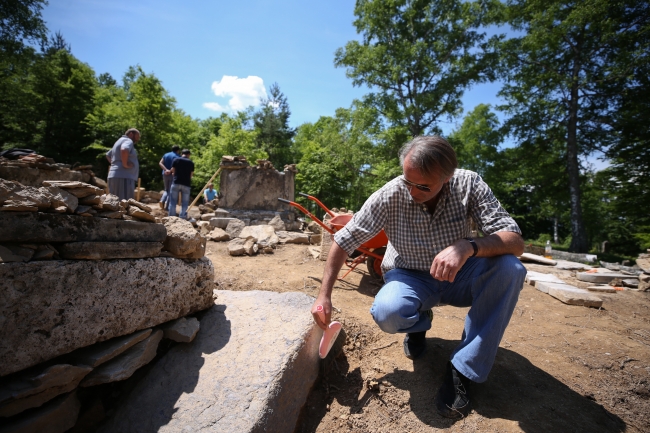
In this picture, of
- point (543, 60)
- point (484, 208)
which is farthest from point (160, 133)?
point (484, 208)

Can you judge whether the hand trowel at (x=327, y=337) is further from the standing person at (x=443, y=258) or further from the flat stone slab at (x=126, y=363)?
the flat stone slab at (x=126, y=363)

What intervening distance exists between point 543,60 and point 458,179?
591 inches

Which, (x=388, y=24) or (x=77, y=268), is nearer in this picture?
(x=77, y=268)

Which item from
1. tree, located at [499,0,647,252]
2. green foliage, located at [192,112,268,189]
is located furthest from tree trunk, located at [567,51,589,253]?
green foliage, located at [192,112,268,189]

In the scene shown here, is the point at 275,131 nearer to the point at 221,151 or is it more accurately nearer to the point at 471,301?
the point at 221,151

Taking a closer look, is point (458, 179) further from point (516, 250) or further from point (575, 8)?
point (575, 8)

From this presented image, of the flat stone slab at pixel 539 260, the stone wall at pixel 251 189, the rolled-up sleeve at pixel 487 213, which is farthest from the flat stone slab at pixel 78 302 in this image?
the stone wall at pixel 251 189

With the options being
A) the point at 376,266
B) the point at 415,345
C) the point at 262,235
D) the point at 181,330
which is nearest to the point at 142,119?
the point at 262,235

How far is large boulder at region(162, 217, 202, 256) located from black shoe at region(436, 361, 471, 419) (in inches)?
68.7

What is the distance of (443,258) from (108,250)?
5.76ft

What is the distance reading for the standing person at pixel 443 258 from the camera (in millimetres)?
1594

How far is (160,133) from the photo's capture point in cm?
1964

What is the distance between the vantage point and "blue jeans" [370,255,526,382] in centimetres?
159

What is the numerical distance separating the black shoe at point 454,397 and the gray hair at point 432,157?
41.7 inches
